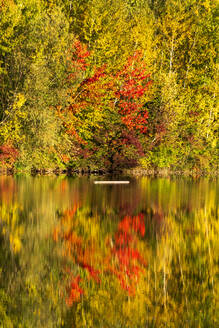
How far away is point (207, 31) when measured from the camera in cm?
7138

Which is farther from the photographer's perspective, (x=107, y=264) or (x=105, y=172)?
(x=105, y=172)

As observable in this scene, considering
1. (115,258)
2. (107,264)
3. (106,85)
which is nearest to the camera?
(107,264)

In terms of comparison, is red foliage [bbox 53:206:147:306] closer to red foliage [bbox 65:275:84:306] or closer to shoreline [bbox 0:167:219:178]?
red foliage [bbox 65:275:84:306]

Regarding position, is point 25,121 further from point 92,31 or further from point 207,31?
point 207,31

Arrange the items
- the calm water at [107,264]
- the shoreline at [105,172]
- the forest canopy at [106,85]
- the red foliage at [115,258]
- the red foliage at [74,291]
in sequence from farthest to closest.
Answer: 1. the shoreline at [105,172]
2. the forest canopy at [106,85]
3. the red foliage at [115,258]
4. the red foliage at [74,291]
5. the calm water at [107,264]

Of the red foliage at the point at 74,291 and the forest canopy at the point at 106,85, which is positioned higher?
the forest canopy at the point at 106,85

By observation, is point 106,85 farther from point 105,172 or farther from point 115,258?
point 115,258

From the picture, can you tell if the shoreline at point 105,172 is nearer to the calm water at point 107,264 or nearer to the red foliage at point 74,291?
the calm water at point 107,264

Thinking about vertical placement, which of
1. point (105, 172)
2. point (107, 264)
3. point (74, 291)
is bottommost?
point (74, 291)

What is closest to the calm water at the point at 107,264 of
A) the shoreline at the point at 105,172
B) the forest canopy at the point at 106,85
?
the forest canopy at the point at 106,85

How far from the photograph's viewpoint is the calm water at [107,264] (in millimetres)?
11430

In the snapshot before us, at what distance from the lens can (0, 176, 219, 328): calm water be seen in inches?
450

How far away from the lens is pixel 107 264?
633 inches

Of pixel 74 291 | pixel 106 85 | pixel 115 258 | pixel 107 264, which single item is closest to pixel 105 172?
pixel 106 85
